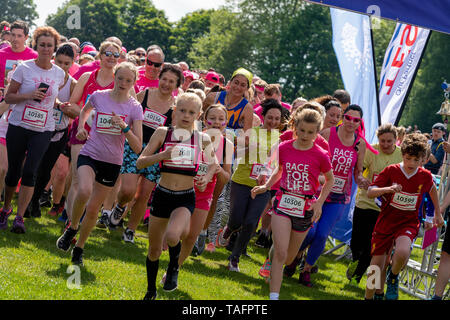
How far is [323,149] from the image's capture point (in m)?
6.47

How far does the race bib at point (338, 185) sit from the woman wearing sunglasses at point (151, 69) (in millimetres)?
2604

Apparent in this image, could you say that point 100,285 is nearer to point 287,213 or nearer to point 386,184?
point 287,213

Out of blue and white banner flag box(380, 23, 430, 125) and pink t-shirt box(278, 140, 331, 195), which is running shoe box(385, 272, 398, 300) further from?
blue and white banner flag box(380, 23, 430, 125)

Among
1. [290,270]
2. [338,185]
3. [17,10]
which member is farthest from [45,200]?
[17,10]

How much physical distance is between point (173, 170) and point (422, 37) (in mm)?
5321

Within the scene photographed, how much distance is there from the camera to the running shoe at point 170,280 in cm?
544

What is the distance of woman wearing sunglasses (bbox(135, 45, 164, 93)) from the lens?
8.00 m

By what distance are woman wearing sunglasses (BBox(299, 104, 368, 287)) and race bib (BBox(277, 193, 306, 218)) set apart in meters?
1.54

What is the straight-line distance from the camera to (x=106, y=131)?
6203 mm

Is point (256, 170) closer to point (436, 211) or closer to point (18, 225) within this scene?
point (436, 211)

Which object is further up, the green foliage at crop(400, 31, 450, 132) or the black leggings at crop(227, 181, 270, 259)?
the green foliage at crop(400, 31, 450, 132)

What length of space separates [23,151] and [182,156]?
2349mm

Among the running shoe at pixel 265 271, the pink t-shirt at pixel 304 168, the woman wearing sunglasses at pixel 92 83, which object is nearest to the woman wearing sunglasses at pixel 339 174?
A: the running shoe at pixel 265 271

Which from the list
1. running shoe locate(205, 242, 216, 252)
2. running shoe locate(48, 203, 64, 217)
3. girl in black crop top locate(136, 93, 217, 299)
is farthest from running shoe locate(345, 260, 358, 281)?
running shoe locate(48, 203, 64, 217)
